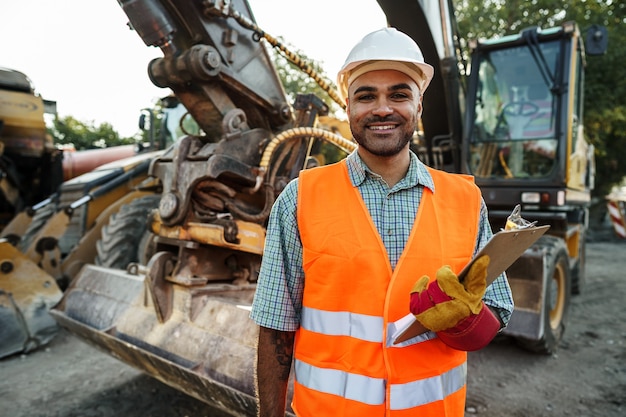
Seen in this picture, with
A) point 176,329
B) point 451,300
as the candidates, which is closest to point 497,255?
point 451,300

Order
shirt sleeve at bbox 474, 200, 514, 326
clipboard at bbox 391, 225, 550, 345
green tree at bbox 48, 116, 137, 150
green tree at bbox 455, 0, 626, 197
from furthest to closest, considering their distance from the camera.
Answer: green tree at bbox 48, 116, 137, 150 → green tree at bbox 455, 0, 626, 197 → shirt sleeve at bbox 474, 200, 514, 326 → clipboard at bbox 391, 225, 550, 345

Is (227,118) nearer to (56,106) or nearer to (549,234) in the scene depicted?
(549,234)

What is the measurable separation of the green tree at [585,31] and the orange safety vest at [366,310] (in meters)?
10.7

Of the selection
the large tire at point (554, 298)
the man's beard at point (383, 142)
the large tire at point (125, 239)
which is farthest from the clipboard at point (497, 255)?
the large tire at point (125, 239)

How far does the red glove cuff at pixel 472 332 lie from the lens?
4.11ft

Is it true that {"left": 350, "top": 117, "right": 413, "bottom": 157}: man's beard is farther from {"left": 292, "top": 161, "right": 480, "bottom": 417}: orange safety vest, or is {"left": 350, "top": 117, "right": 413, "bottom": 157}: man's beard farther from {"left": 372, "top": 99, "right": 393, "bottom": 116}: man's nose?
{"left": 292, "top": 161, "right": 480, "bottom": 417}: orange safety vest

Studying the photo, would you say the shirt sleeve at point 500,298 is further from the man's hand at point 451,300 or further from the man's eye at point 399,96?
the man's eye at point 399,96

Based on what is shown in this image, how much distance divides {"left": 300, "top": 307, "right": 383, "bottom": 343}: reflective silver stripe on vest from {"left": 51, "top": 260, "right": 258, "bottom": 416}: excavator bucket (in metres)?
1.12

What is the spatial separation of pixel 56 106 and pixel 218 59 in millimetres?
5629

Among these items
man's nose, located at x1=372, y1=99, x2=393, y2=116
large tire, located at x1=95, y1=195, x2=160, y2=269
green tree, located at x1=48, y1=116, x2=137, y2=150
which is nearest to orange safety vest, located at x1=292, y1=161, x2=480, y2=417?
man's nose, located at x1=372, y1=99, x2=393, y2=116

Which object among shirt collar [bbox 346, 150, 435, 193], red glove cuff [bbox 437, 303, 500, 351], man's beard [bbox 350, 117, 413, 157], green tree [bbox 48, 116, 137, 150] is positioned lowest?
red glove cuff [bbox 437, 303, 500, 351]

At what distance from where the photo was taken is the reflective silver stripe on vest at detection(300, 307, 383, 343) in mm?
1353

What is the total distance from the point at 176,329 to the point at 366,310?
195 centimetres

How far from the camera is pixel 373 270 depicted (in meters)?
1.36
